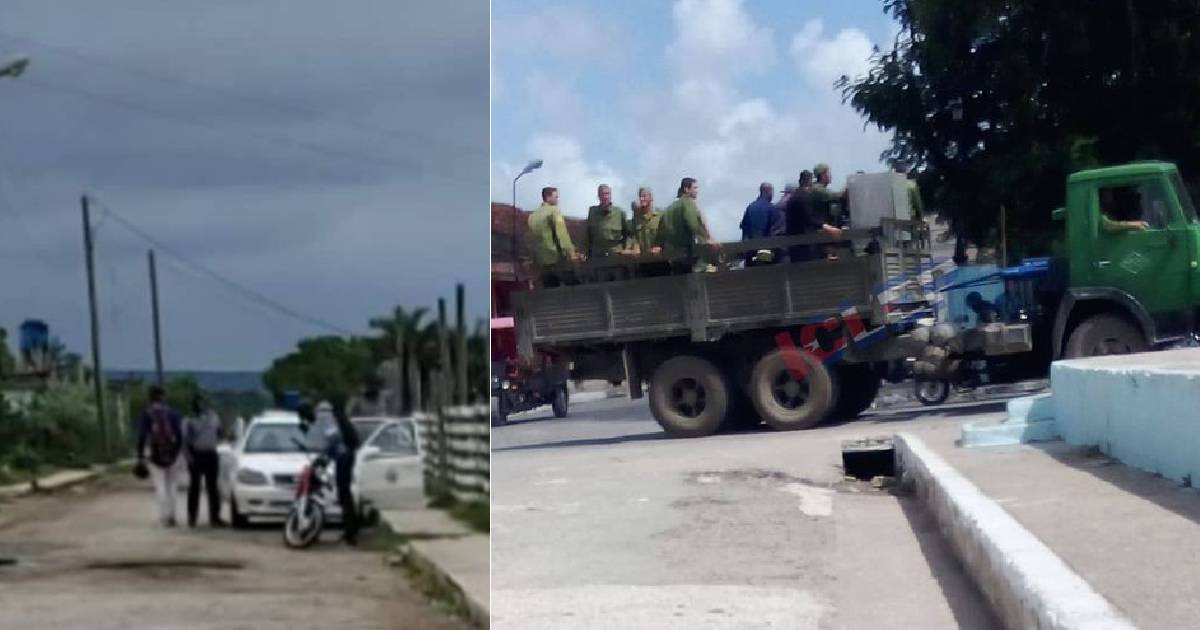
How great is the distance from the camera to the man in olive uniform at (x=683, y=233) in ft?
46.1

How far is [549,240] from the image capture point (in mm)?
13953

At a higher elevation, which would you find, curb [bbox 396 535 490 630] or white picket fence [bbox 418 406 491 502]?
white picket fence [bbox 418 406 491 502]

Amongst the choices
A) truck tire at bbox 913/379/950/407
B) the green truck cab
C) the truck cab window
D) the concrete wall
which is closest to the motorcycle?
the concrete wall

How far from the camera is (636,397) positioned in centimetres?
1514

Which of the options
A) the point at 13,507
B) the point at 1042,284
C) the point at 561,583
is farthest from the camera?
the point at 1042,284

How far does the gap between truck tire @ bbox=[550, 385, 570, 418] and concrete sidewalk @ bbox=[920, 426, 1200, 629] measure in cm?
742

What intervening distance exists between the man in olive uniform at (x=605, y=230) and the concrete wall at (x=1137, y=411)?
4.89 m

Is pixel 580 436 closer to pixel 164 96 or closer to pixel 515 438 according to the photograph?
pixel 515 438

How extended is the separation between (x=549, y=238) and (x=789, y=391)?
8.36ft

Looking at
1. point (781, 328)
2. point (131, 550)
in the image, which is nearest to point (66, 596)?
point (131, 550)

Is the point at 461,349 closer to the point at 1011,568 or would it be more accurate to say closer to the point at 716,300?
the point at 1011,568

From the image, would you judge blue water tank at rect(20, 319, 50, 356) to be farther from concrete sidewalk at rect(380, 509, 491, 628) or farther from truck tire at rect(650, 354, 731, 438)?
truck tire at rect(650, 354, 731, 438)

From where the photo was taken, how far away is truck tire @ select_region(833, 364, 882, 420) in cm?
1450

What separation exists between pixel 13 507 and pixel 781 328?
41.6 feet
